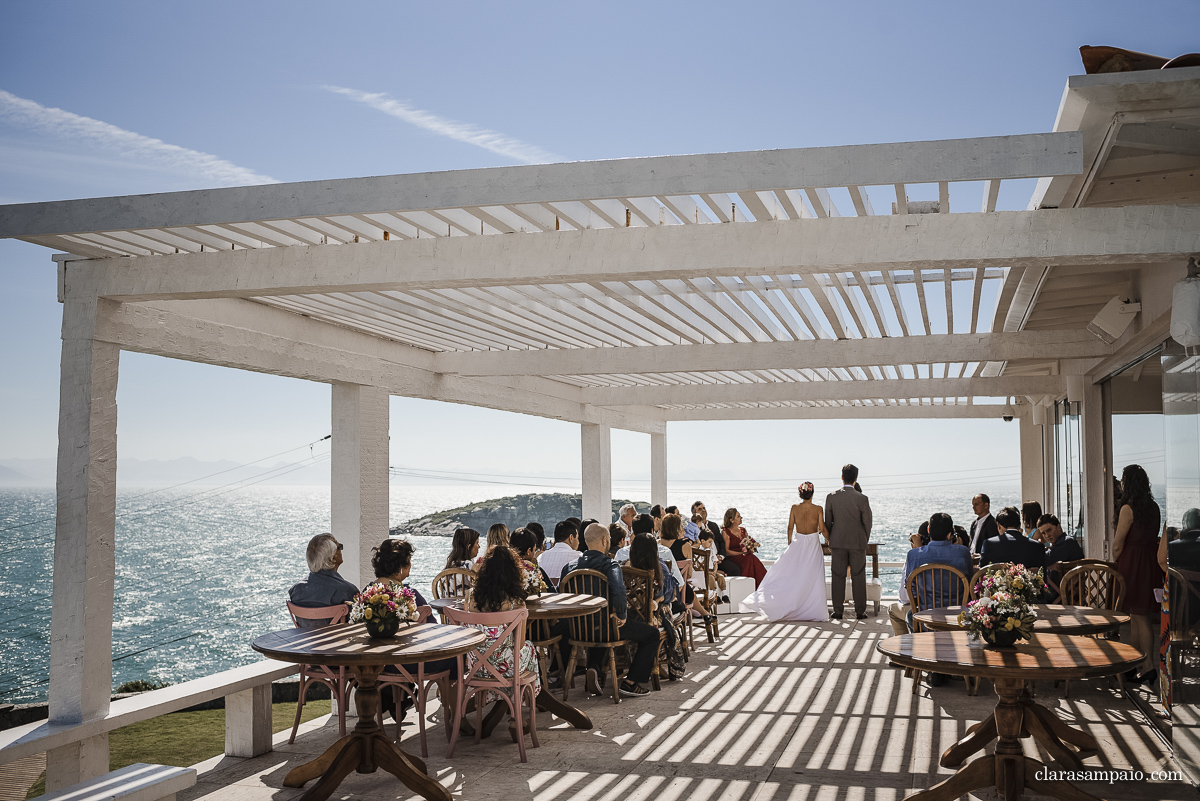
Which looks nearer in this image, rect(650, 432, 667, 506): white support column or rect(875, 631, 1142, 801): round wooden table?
rect(875, 631, 1142, 801): round wooden table

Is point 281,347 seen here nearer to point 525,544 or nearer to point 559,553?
point 525,544

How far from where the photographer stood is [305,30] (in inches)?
402

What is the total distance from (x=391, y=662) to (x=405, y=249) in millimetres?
2124

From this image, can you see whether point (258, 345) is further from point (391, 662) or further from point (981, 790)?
point (981, 790)

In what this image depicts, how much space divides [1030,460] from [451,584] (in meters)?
12.5

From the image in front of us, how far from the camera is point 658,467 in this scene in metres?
17.7

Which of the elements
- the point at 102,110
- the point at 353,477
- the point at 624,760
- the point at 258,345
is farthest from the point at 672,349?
the point at 102,110

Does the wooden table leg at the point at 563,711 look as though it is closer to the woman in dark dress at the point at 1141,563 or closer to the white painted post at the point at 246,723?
the white painted post at the point at 246,723

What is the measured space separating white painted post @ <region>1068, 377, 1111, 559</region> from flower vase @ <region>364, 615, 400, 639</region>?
690 centimetres

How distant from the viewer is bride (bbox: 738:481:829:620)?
32.0 ft

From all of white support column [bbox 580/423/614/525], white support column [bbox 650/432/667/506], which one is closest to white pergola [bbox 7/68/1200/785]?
white support column [bbox 580/423/614/525]

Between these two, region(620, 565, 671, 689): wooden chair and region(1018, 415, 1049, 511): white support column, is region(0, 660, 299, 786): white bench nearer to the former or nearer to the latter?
region(620, 565, 671, 689): wooden chair

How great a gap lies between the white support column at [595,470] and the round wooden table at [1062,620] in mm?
9122

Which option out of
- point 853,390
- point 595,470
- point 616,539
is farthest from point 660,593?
point 595,470
